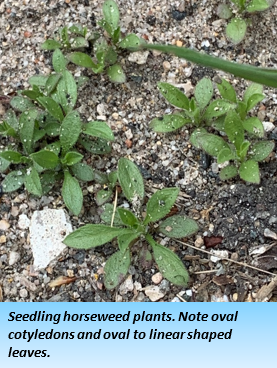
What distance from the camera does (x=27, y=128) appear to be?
1.69 m

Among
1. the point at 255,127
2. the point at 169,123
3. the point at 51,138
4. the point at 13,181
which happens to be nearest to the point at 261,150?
the point at 255,127

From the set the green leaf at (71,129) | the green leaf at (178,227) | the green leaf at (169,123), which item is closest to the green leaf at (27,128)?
the green leaf at (71,129)

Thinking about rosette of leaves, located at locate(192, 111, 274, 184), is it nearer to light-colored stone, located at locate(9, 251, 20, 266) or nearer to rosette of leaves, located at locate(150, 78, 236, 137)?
rosette of leaves, located at locate(150, 78, 236, 137)

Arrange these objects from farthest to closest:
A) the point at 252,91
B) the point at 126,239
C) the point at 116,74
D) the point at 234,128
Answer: the point at 116,74, the point at 252,91, the point at 234,128, the point at 126,239

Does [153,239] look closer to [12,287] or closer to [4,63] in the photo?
[12,287]

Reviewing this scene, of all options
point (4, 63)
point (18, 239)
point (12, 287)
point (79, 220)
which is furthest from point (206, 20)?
point (12, 287)

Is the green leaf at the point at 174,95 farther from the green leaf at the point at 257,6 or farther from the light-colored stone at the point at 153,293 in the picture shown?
the light-colored stone at the point at 153,293

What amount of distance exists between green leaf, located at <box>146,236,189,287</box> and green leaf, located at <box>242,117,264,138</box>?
0.52 meters

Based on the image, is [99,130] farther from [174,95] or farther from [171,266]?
[171,266]

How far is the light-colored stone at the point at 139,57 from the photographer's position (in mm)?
1912

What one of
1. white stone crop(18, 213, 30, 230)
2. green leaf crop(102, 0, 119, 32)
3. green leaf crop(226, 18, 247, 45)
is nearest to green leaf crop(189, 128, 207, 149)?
green leaf crop(226, 18, 247, 45)

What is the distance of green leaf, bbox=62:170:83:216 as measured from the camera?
162 centimetres

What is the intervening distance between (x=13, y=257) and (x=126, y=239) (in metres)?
0.41

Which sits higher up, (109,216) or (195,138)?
(195,138)
